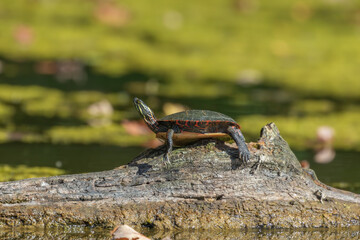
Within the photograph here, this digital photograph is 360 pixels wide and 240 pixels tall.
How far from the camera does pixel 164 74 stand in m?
6.24

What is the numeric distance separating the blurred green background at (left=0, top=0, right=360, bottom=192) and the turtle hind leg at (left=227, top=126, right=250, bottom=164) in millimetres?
878

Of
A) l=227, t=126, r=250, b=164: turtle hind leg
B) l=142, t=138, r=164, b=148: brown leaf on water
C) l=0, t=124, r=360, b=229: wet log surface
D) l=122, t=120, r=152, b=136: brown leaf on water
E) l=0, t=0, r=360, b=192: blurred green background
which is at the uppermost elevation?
l=0, t=0, r=360, b=192: blurred green background

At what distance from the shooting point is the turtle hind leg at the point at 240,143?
7.85 feet

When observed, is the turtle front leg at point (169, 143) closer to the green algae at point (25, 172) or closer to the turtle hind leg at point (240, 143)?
the turtle hind leg at point (240, 143)

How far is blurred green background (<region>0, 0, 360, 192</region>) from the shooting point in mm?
3859

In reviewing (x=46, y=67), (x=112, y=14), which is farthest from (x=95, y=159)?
(x=112, y=14)

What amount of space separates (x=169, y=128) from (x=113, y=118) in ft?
6.90

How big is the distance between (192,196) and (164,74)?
12.9 feet

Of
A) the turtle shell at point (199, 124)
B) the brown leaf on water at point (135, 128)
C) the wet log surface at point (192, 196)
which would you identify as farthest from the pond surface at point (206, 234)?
the brown leaf on water at point (135, 128)

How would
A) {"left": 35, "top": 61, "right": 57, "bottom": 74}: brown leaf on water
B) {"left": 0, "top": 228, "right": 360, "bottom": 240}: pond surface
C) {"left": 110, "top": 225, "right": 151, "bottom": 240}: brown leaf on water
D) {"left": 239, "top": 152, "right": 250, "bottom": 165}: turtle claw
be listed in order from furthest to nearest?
1. {"left": 35, "top": 61, "right": 57, "bottom": 74}: brown leaf on water
2. {"left": 239, "top": 152, "right": 250, "bottom": 165}: turtle claw
3. {"left": 0, "top": 228, "right": 360, "bottom": 240}: pond surface
4. {"left": 110, "top": 225, "right": 151, "bottom": 240}: brown leaf on water

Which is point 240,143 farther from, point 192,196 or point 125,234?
point 125,234

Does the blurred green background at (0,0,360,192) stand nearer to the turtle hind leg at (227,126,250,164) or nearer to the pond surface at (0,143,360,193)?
the pond surface at (0,143,360,193)

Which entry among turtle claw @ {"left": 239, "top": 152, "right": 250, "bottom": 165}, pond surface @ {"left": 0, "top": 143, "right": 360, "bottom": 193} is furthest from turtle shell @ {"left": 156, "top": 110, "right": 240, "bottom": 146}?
pond surface @ {"left": 0, "top": 143, "right": 360, "bottom": 193}

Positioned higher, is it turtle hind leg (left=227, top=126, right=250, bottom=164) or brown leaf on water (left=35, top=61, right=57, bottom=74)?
brown leaf on water (left=35, top=61, right=57, bottom=74)
